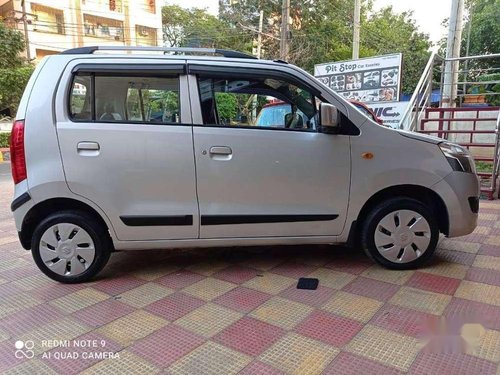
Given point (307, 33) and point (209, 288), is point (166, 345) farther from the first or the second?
point (307, 33)

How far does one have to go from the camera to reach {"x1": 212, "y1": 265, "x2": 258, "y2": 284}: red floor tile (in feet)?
11.0

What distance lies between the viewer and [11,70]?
17.5m

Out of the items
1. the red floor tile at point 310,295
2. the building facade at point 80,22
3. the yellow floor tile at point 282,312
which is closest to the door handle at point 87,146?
the yellow floor tile at point 282,312

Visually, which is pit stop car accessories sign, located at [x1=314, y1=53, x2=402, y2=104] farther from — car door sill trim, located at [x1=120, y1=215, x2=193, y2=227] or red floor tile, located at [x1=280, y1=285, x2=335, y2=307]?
car door sill trim, located at [x1=120, y1=215, x2=193, y2=227]

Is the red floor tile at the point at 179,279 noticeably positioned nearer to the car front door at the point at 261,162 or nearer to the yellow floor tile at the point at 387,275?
the car front door at the point at 261,162

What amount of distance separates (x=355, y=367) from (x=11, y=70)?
19807 millimetres

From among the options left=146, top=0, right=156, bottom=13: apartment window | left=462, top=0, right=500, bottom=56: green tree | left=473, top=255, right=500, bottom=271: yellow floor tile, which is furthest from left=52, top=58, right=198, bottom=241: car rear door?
left=146, top=0, right=156, bottom=13: apartment window

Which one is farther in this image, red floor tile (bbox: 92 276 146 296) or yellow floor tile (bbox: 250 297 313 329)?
red floor tile (bbox: 92 276 146 296)

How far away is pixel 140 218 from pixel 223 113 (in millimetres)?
1087

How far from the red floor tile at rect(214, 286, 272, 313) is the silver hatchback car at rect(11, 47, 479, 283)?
44 cm

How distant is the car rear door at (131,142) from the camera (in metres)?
3.10

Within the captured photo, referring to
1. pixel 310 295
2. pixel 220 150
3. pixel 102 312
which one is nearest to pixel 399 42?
pixel 220 150

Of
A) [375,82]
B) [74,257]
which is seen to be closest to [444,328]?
[74,257]

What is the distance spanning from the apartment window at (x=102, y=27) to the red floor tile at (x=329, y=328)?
1156 inches
